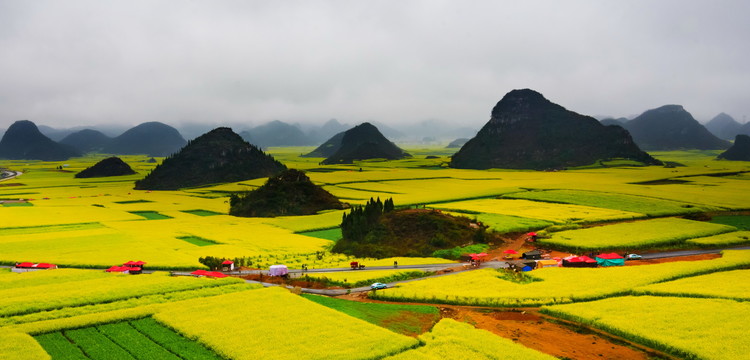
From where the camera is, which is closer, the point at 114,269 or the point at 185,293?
the point at 185,293

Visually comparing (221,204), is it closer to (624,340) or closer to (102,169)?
(624,340)

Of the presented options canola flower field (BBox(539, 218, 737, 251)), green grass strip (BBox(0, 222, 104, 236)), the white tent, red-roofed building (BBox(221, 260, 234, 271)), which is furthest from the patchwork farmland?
the white tent

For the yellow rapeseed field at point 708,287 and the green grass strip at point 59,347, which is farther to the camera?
the yellow rapeseed field at point 708,287

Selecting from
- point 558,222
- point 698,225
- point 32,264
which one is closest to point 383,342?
point 32,264

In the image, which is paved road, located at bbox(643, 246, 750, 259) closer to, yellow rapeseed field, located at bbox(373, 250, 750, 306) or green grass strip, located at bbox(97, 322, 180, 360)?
yellow rapeseed field, located at bbox(373, 250, 750, 306)

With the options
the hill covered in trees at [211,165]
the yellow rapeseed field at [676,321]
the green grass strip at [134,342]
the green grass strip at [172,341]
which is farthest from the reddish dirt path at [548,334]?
the hill covered in trees at [211,165]

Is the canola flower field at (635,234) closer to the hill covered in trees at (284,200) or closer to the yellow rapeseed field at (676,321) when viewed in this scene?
the yellow rapeseed field at (676,321)

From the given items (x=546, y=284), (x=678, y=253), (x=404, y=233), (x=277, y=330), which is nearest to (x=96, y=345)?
(x=277, y=330)
